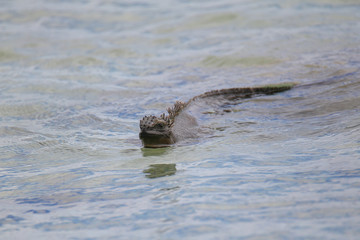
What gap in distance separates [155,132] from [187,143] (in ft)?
1.26

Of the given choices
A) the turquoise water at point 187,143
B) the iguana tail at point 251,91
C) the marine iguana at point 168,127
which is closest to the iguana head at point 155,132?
the marine iguana at point 168,127

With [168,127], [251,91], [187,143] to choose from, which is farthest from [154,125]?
[251,91]

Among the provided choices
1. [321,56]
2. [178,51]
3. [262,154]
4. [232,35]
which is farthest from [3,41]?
[262,154]

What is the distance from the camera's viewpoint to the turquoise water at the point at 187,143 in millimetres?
3381

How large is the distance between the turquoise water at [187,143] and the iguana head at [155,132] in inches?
4.1

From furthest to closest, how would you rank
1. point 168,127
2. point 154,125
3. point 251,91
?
point 251,91
point 168,127
point 154,125

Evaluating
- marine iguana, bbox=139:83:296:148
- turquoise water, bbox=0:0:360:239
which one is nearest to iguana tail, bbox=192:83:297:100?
turquoise water, bbox=0:0:360:239

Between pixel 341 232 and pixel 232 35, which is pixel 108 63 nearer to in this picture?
pixel 232 35

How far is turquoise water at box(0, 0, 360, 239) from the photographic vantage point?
3.38 meters

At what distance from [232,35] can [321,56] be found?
122 inches

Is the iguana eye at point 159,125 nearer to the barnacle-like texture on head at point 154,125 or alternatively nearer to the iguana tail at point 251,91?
the barnacle-like texture on head at point 154,125

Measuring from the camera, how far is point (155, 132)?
5.10 meters

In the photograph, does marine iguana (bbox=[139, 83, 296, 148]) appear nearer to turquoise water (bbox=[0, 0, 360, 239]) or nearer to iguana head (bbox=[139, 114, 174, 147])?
iguana head (bbox=[139, 114, 174, 147])

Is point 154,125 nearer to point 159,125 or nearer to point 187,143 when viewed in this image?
point 159,125
